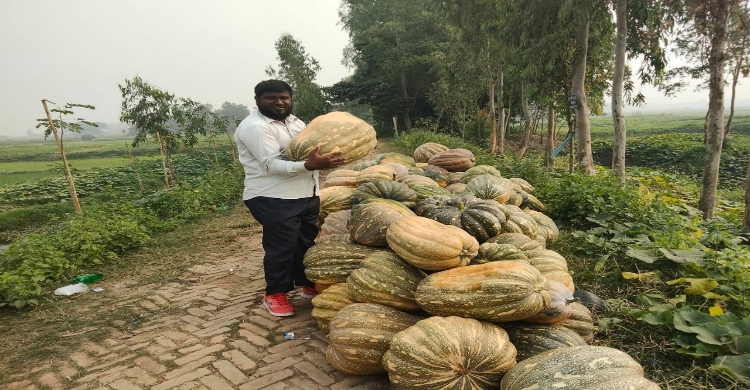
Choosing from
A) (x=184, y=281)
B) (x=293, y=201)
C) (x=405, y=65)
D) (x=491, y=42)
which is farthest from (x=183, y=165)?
(x=293, y=201)

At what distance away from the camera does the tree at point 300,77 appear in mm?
32719

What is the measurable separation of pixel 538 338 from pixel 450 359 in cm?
66

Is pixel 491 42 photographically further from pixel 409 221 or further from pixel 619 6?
pixel 409 221

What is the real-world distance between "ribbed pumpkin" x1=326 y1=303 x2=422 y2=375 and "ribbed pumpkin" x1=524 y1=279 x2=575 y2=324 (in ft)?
2.65

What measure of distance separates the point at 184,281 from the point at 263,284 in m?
1.08

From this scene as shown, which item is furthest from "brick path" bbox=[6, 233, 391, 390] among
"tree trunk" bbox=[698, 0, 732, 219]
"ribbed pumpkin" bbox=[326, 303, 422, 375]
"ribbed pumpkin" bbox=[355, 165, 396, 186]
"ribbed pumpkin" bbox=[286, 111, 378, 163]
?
"tree trunk" bbox=[698, 0, 732, 219]

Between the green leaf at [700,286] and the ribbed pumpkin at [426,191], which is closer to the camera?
the green leaf at [700,286]

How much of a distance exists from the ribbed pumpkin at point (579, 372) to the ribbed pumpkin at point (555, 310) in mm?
426

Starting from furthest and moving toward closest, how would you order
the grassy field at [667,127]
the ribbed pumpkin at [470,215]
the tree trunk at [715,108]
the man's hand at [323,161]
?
the grassy field at [667,127]
the tree trunk at [715,108]
the ribbed pumpkin at [470,215]
the man's hand at [323,161]

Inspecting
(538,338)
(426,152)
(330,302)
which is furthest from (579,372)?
(426,152)

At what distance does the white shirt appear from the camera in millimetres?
3447

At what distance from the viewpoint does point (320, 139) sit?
3.35m

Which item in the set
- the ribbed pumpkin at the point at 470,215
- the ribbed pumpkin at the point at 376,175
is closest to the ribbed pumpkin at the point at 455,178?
the ribbed pumpkin at the point at 376,175

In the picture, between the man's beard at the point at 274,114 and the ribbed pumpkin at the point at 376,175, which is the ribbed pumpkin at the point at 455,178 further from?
the man's beard at the point at 274,114
